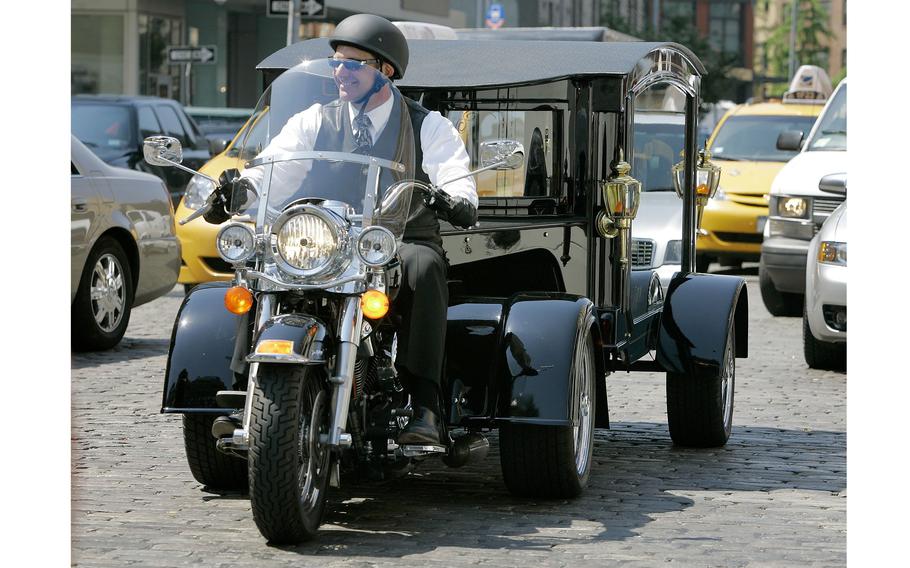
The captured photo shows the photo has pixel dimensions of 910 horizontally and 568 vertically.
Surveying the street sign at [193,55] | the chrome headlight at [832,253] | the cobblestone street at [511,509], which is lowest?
the cobblestone street at [511,509]

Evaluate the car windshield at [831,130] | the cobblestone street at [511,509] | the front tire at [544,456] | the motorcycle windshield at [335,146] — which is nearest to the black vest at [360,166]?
the motorcycle windshield at [335,146]

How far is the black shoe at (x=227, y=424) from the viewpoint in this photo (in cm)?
589

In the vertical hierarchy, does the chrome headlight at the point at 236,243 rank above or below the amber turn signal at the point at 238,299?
above

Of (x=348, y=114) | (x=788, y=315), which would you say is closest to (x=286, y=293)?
(x=348, y=114)

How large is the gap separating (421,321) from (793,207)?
976 centimetres

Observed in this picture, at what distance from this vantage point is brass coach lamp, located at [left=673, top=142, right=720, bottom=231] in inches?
357

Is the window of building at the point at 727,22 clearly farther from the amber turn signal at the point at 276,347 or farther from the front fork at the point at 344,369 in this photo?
the amber turn signal at the point at 276,347

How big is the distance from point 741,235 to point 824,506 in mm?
12395

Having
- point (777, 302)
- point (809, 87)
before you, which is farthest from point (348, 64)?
point (809, 87)

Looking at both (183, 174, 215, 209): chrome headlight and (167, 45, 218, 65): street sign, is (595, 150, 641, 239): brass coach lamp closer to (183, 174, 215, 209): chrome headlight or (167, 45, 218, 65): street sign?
(183, 174, 215, 209): chrome headlight

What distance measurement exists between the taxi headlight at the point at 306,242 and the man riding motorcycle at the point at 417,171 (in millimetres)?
296

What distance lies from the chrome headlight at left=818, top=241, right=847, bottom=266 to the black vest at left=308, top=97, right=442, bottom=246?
5.45 metres
